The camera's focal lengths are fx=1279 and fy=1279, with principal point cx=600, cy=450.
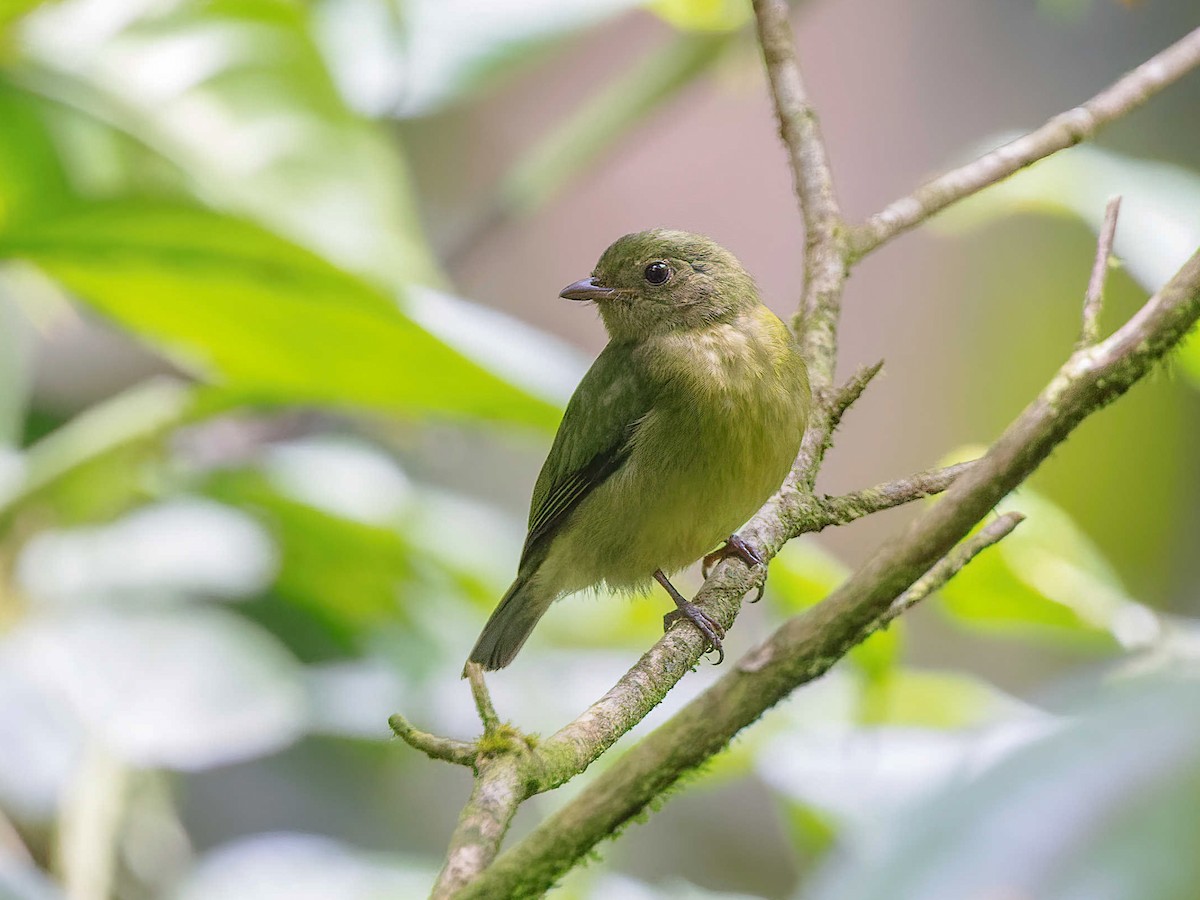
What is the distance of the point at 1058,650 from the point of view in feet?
24.2

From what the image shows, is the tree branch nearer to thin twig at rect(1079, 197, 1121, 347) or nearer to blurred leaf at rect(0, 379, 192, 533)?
thin twig at rect(1079, 197, 1121, 347)

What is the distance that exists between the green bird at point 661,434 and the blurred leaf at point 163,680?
738 mm

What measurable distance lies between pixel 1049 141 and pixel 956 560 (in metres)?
1.01

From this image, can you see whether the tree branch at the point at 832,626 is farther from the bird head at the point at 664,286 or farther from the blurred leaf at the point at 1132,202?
the bird head at the point at 664,286

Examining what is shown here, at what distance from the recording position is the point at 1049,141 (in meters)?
2.37

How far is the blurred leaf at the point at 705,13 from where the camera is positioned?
11.5ft

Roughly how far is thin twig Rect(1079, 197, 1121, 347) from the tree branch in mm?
171

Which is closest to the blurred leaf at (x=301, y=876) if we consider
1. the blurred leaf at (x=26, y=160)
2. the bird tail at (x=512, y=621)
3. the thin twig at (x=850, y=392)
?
the bird tail at (x=512, y=621)

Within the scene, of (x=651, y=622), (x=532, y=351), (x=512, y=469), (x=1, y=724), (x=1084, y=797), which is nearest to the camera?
(x=1084, y=797)

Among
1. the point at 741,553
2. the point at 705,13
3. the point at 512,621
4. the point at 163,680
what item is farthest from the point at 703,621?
the point at 705,13

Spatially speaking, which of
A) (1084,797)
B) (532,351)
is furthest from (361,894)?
(1084,797)

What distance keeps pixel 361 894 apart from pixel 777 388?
1.68 metres

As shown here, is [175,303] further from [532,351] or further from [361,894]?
[361,894]

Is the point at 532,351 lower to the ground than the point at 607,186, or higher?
lower
